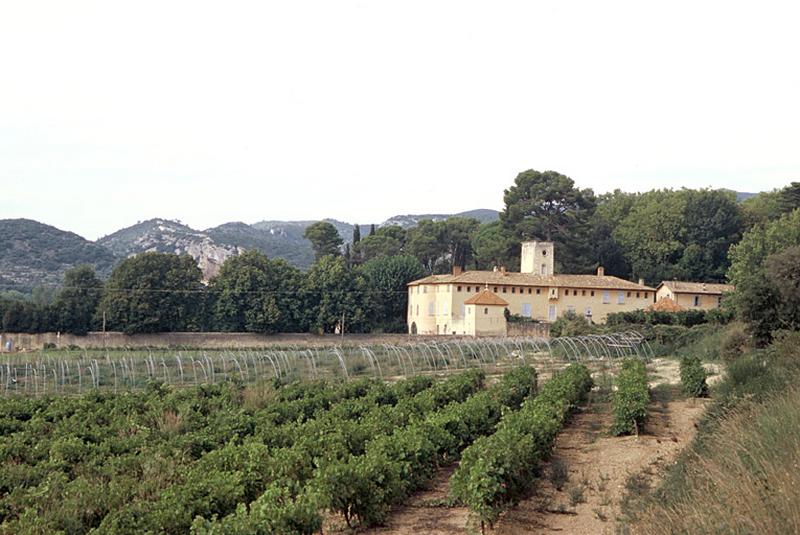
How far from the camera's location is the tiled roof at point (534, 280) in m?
61.9

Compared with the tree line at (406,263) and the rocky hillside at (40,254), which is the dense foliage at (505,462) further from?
the rocky hillside at (40,254)

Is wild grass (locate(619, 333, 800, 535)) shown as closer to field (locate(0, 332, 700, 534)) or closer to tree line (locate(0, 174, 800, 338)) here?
field (locate(0, 332, 700, 534))

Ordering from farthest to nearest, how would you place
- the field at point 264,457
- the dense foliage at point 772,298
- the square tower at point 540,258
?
the square tower at point 540,258, the dense foliage at point 772,298, the field at point 264,457

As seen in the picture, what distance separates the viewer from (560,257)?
2862 inches

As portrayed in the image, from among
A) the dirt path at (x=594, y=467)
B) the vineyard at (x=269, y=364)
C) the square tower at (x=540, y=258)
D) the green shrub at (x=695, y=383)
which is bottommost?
the vineyard at (x=269, y=364)

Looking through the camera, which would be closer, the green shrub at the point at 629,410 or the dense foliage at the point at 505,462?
the dense foliage at the point at 505,462

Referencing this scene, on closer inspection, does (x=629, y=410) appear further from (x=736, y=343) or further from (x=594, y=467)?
(x=736, y=343)

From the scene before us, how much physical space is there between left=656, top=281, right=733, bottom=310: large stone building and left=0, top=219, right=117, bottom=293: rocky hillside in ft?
248

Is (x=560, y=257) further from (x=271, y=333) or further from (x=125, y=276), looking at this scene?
(x=125, y=276)

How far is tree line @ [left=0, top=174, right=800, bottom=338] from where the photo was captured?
5581 centimetres

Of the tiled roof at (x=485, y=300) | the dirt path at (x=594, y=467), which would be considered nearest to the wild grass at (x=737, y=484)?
the dirt path at (x=594, y=467)

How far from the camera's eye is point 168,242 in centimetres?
17200

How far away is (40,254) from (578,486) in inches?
4573

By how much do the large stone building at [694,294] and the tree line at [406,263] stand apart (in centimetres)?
165
